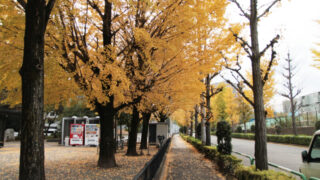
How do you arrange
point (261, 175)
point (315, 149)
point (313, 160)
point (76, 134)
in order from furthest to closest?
point (76, 134)
point (315, 149)
point (313, 160)
point (261, 175)

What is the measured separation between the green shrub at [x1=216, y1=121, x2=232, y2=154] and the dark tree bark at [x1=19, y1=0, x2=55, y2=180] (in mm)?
6900

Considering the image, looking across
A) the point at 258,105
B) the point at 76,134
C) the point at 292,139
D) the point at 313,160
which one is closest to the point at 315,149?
the point at 313,160

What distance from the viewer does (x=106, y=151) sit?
9367 mm

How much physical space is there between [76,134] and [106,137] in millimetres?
16673

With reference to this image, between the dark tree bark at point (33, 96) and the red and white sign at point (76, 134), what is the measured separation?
838 inches

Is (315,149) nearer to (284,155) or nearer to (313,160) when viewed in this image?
(313,160)

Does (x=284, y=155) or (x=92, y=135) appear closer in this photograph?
(x=284, y=155)

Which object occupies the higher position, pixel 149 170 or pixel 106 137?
pixel 106 137

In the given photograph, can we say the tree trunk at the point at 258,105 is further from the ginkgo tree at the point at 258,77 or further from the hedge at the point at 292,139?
the hedge at the point at 292,139

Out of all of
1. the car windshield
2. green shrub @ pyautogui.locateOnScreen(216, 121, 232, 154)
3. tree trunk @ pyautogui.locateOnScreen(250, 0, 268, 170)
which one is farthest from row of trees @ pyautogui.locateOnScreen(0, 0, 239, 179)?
the car windshield

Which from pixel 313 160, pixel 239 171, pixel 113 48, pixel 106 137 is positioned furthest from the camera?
pixel 106 137

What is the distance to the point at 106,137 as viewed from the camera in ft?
30.9

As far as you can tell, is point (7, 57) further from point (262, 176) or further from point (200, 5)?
point (262, 176)

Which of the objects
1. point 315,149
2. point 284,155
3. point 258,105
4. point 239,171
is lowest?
point 284,155
